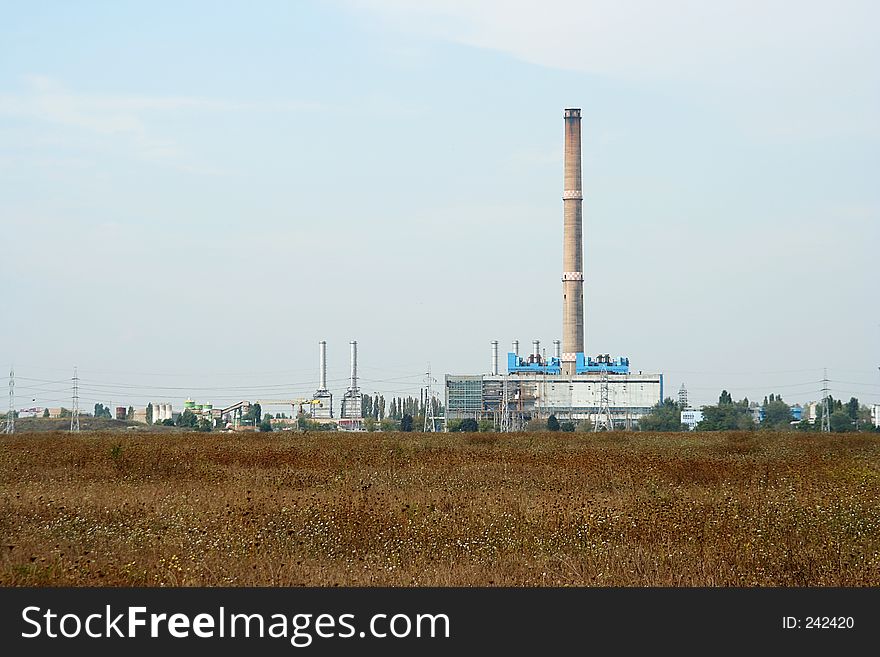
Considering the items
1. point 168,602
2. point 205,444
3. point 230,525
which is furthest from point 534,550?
point 205,444

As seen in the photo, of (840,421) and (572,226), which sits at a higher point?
(572,226)

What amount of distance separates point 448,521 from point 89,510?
13.4 feet

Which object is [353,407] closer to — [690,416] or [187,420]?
[187,420]

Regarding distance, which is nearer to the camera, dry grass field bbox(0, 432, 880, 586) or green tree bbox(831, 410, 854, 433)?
dry grass field bbox(0, 432, 880, 586)

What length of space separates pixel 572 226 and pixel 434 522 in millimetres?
84682

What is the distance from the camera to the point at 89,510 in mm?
12539

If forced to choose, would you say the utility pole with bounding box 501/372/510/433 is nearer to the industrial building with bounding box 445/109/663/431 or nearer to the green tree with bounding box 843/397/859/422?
the industrial building with bounding box 445/109/663/431

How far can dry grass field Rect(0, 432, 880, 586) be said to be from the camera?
9.37m

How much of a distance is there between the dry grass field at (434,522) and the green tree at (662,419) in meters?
82.2

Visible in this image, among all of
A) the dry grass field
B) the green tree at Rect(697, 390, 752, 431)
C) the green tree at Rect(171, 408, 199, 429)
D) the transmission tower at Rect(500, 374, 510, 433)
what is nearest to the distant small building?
the green tree at Rect(697, 390, 752, 431)

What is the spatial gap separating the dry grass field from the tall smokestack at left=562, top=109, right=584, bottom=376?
75480mm

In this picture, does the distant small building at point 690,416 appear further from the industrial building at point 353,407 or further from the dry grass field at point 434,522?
the dry grass field at point 434,522

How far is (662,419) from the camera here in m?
111

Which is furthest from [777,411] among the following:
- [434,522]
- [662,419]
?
[434,522]
